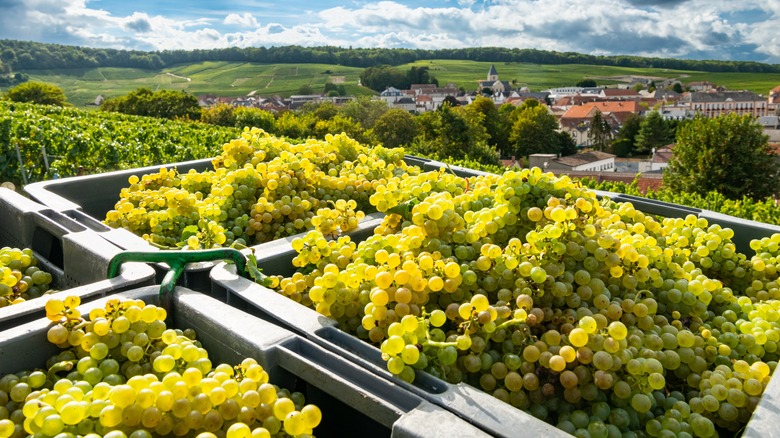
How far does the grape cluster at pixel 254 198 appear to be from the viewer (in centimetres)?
264

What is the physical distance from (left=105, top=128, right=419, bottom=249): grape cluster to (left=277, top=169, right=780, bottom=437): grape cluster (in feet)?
2.03

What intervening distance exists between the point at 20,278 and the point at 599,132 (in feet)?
320

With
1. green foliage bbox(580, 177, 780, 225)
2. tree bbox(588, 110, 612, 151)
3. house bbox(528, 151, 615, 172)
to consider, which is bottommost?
house bbox(528, 151, 615, 172)

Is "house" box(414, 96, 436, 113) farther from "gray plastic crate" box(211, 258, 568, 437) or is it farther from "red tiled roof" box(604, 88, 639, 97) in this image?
"gray plastic crate" box(211, 258, 568, 437)

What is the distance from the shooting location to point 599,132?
300ft

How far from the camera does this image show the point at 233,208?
2797 millimetres

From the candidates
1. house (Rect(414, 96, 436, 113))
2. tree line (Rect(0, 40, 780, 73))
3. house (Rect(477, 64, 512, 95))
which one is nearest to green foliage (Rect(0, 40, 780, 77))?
tree line (Rect(0, 40, 780, 73))

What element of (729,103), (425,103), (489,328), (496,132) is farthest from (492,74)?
(489,328)

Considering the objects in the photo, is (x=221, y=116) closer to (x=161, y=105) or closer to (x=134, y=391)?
(x=161, y=105)

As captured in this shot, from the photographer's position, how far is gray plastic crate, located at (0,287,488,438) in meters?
1.13

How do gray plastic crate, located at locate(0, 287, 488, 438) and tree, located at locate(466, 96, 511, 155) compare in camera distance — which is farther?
tree, located at locate(466, 96, 511, 155)

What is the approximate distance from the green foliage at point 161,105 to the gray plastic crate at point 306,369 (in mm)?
53161

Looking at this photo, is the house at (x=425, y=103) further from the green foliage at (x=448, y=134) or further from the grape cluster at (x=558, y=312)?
the grape cluster at (x=558, y=312)

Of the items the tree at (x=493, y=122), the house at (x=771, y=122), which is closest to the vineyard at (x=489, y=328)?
the tree at (x=493, y=122)
